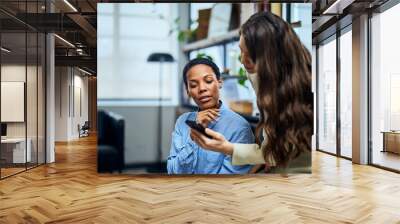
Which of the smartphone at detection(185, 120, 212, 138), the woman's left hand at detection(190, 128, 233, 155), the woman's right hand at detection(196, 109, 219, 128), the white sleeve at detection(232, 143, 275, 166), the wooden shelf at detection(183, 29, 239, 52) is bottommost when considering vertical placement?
the white sleeve at detection(232, 143, 275, 166)

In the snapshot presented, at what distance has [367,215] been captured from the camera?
13.4 ft

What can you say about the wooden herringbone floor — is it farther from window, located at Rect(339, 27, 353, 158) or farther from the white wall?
the white wall

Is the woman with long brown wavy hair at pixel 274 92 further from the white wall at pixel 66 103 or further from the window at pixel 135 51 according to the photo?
the white wall at pixel 66 103

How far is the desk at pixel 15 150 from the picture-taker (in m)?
6.49

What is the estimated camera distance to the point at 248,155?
20.2ft

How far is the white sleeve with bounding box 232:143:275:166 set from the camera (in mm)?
6133

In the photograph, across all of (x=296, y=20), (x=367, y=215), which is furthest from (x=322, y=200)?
(x=296, y=20)

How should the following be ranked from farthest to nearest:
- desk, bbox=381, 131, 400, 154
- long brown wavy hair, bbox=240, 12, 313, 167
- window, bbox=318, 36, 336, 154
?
window, bbox=318, 36, 336, 154 < desk, bbox=381, 131, 400, 154 < long brown wavy hair, bbox=240, 12, 313, 167

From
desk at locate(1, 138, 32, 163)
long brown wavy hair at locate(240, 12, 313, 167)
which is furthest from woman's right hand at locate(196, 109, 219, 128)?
desk at locate(1, 138, 32, 163)

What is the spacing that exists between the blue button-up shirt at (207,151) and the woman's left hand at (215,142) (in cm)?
6

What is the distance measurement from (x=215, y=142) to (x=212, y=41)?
1.54m

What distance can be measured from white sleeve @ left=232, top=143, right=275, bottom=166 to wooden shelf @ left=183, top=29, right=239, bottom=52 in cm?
158

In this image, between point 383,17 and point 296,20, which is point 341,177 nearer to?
point 296,20

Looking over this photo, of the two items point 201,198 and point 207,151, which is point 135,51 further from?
point 201,198
